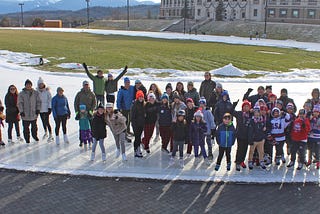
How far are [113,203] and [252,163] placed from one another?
361 cm

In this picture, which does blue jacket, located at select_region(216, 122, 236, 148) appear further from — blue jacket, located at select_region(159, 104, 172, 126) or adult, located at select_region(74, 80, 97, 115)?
adult, located at select_region(74, 80, 97, 115)

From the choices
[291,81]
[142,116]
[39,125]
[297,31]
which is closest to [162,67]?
[291,81]

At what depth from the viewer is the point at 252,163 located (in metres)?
9.03

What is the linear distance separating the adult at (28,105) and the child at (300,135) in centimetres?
666

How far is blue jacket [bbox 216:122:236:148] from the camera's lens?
8547 mm

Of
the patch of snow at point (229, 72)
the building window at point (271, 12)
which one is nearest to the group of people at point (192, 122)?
the patch of snow at point (229, 72)

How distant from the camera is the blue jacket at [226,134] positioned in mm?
8547

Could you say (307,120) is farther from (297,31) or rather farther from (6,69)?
(297,31)

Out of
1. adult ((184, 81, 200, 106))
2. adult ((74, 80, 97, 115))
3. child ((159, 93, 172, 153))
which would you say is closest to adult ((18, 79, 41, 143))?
Result: adult ((74, 80, 97, 115))

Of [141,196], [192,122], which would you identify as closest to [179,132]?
[192,122]

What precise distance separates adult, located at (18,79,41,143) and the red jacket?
665 centimetres

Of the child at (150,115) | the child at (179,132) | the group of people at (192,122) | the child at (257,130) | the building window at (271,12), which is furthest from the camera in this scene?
the building window at (271,12)

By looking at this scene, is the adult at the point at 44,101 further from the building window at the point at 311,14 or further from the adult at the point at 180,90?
the building window at the point at 311,14

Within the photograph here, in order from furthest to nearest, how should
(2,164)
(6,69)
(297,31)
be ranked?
1. (297,31)
2. (6,69)
3. (2,164)
